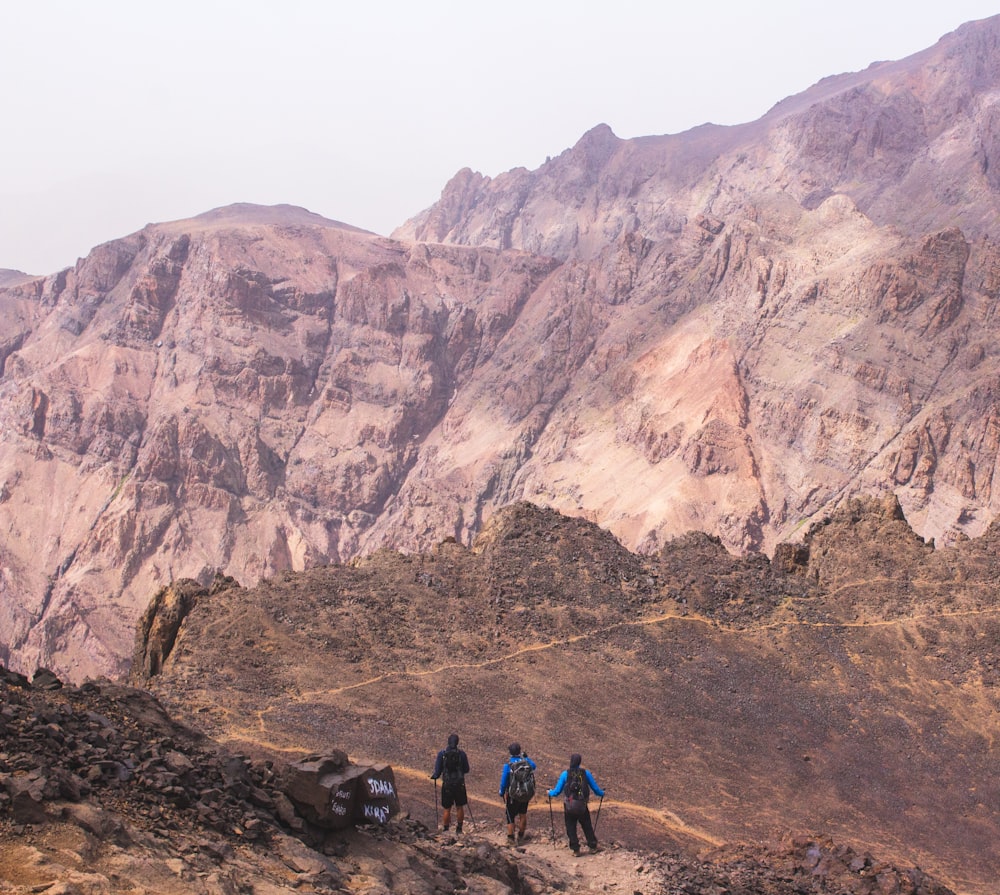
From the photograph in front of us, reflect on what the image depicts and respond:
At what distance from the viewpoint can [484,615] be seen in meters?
39.8

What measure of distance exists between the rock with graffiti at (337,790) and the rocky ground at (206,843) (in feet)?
0.67

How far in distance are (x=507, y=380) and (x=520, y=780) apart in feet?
394

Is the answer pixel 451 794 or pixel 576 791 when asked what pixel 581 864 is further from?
pixel 451 794

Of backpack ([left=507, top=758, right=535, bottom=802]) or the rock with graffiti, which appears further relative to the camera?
backpack ([left=507, top=758, right=535, bottom=802])

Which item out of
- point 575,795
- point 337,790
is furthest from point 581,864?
point 337,790

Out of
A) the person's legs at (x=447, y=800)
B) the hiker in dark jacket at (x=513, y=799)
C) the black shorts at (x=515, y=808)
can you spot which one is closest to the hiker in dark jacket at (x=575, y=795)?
the hiker in dark jacket at (x=513, y=799)

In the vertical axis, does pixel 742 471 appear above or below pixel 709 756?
above

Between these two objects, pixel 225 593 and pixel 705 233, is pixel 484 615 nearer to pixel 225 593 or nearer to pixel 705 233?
pixel 225 593

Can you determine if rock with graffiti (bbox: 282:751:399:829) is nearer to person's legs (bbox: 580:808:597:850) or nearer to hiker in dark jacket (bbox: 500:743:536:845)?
hiker in dark jacket (bbox: 500:743:536:845)

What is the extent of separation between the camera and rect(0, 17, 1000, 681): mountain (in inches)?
3780

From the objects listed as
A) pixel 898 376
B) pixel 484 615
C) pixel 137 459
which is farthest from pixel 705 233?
pixel 484 615

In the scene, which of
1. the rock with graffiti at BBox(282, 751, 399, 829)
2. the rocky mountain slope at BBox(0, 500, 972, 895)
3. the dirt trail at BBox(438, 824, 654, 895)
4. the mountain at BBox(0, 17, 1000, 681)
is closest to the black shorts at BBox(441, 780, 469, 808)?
the dirt trail at BBox(438, 824, 654, 895)

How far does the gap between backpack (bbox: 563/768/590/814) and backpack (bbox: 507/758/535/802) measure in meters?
0.61

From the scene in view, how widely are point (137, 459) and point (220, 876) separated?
11957 cm
